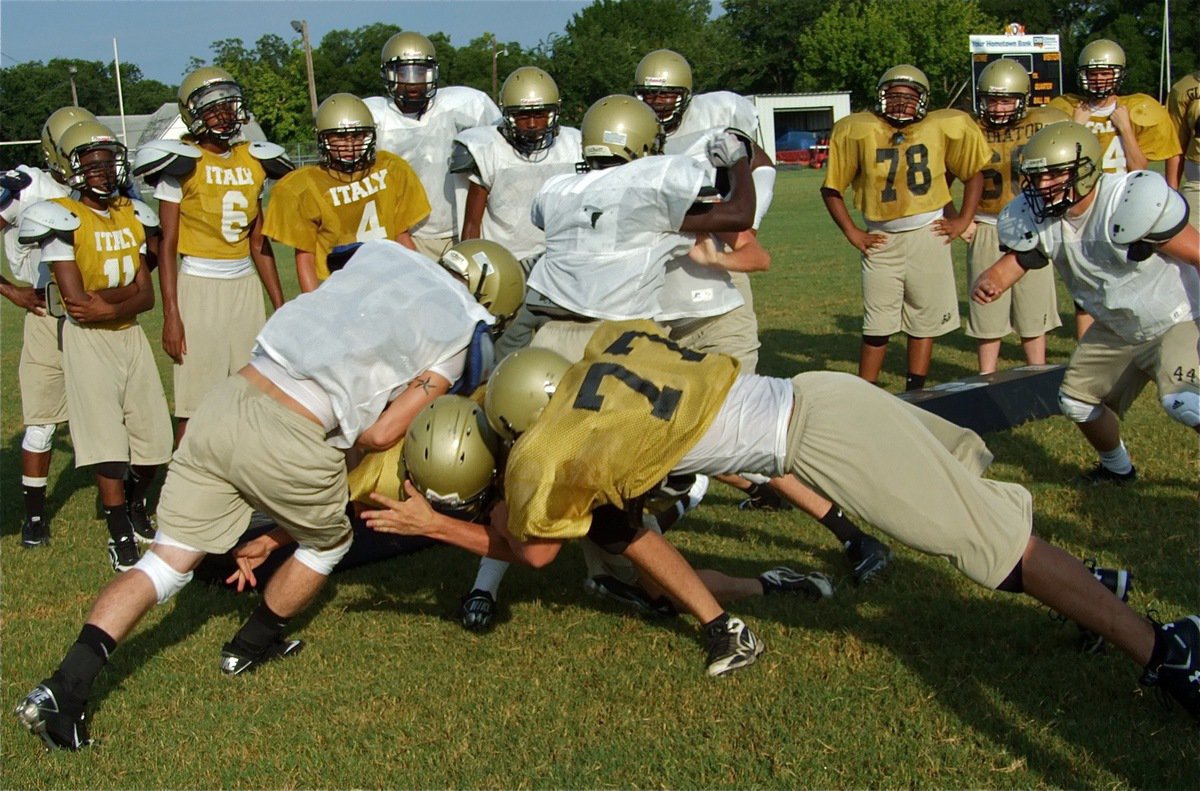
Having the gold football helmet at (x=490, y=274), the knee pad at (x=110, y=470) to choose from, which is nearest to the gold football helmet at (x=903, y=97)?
A: the gold football helmet at (x=490, y=274)

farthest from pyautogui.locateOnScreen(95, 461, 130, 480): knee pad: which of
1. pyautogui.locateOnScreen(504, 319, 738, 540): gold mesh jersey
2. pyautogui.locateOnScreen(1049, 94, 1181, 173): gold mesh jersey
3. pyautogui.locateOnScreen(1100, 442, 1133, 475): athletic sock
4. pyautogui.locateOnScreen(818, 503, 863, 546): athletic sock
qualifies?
pyautogui.locateOnScreen(1049, 94, 1181, 173): gold mesh jersey

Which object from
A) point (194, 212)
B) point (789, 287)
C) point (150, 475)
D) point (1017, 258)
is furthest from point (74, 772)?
point (789, 287)

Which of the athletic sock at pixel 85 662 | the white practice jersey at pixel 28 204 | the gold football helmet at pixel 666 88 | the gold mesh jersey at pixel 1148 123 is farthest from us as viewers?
the gold mesh jersey at pixel 1148 123

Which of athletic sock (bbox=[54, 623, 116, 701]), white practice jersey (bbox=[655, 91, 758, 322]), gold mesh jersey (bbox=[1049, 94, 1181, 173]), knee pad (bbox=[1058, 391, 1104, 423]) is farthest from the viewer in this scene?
gold mesh jersey (bbox=[1049, 94, 1181, 173])

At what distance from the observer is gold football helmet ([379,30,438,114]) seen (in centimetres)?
666

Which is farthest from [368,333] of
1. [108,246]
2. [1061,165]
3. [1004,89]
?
[1004,89]

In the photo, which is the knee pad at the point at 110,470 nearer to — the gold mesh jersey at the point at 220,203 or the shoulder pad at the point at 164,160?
the gold mesh jersey at the point at 220,203

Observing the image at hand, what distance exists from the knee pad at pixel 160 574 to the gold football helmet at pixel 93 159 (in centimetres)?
255

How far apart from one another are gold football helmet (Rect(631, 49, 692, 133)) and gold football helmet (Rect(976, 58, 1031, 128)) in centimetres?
273

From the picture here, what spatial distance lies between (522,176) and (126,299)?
2075 millimetres

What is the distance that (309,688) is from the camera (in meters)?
4.20

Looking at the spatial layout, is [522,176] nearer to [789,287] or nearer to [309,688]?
[309,688]

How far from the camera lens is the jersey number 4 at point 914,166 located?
734 cm

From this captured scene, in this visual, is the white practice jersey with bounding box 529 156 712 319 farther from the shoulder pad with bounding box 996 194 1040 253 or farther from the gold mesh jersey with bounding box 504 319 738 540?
the shoulder pad with bounding box 996 194 1040 253
